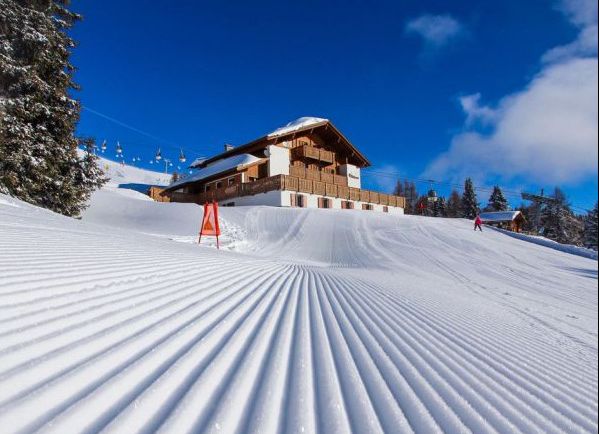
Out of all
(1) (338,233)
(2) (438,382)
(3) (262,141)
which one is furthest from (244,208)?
(2) (438,382)

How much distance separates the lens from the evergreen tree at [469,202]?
60.5 meters

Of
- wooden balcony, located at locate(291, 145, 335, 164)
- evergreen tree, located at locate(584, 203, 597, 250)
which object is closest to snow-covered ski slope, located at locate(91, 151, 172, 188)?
wooden balcony, located at locate(291, 145, 335, 164)

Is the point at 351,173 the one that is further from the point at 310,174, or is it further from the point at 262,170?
the point at 262,170

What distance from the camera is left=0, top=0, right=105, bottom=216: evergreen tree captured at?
39.3 feet

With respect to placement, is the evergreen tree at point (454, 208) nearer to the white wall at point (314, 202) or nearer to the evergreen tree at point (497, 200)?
the evergreen tree at point (497, 200)

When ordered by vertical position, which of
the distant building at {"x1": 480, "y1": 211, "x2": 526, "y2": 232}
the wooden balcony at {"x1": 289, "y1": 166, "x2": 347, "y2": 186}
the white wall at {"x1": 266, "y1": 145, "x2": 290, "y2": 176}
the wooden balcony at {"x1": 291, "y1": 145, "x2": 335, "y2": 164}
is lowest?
the distant building at {"x1": 480, "y1": 211, "x2": 526, "y2": 232}

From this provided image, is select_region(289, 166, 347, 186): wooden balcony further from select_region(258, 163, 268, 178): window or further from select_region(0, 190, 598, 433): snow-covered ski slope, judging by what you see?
Result: select_region(0, 190, 598, 433): snow-covered ski slope

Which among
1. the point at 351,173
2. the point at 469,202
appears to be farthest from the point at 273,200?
the point at 469,202

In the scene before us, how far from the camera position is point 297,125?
1396 inches

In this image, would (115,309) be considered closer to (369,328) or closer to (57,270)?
(57,270)

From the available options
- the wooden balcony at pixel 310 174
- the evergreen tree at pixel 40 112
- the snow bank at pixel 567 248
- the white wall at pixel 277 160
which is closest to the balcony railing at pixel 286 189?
the wooden balcony at pixel 310 174

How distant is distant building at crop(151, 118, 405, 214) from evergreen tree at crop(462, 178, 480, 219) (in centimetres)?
2799

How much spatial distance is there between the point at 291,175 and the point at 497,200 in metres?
48.2

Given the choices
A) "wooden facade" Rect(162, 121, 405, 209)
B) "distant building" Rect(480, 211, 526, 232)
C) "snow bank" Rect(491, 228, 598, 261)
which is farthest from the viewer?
"distant building" Rect(480, 211, 526, 232)
